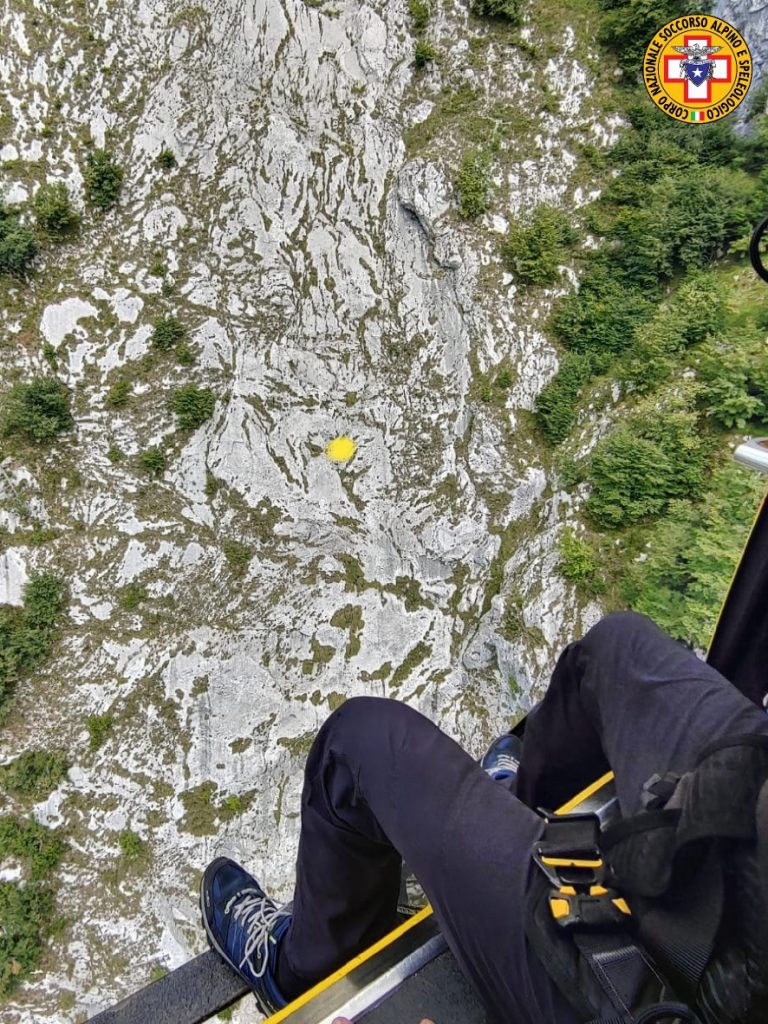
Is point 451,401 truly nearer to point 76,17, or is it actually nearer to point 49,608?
point 49,608

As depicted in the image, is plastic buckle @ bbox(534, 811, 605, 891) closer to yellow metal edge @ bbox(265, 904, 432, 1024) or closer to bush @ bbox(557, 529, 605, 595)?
yellow metal edge @ bbox(265, 904, 432, 1024)

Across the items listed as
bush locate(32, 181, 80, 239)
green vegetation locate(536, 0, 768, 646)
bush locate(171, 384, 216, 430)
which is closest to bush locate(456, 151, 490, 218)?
green vegetation locate(536, 0, 768, 646)

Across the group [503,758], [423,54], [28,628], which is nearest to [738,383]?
[503,758]

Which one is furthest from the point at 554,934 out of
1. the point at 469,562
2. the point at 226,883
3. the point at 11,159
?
the point at 11,159

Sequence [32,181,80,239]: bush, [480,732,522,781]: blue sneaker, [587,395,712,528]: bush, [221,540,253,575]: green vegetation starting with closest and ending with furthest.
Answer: [480,732,522,781]: blue sneaker, [587,395,712,528]: bush, [32,181,80,239]: bush, [221,540,253,575]: green vegetation

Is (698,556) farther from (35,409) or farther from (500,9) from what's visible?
(35,409)
